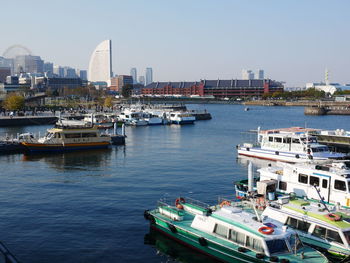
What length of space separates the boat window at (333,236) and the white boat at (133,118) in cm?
6523

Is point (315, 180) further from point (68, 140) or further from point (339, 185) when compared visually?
point (68, 140)

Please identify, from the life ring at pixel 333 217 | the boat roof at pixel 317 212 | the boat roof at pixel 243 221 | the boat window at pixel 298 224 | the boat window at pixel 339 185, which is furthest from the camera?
the boat window at pixel 339 185

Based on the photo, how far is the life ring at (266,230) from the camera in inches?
566

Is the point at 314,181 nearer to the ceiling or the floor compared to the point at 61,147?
nearer to the ceiling

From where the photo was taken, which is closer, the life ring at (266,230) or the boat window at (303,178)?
the life ring at (266,230)

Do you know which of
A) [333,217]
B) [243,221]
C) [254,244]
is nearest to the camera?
[254,244]

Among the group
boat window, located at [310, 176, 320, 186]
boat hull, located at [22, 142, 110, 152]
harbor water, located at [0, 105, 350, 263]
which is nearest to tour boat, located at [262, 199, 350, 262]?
boat window, located at [310, 176, 320, 186]

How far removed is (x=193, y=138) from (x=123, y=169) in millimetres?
24891

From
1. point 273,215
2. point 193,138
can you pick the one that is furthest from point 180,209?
point 193,138

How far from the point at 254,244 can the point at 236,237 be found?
2.95 ft

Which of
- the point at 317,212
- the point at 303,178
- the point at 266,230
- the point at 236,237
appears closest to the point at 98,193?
the point at 303,178

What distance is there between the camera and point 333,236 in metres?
15.2

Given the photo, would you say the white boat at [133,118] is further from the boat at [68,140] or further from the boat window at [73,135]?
the boat window at [73,135]

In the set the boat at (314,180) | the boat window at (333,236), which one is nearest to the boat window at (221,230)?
the boat window at (333,236)
